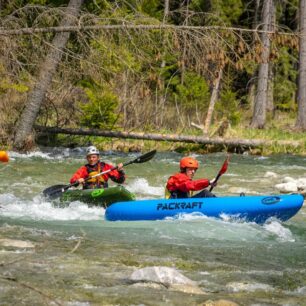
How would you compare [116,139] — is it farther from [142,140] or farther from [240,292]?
[240,292]

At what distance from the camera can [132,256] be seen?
6.79 m

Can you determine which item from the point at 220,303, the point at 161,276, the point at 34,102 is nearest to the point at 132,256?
the point at 161,276

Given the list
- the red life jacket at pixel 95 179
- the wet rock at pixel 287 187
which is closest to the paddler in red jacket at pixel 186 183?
the red life jacket at pixel 95 179

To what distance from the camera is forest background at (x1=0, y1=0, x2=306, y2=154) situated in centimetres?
1445

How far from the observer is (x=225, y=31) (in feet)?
46.9

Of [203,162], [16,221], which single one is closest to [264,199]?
[16,221]

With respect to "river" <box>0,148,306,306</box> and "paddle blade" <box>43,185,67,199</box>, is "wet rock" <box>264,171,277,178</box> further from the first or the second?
"paddle blade" <box>43,185,67,199</box>

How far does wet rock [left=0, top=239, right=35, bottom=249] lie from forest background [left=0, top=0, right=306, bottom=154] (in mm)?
7436

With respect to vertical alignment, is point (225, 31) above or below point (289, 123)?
above

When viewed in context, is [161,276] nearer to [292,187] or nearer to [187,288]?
[187,288]

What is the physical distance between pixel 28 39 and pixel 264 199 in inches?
337

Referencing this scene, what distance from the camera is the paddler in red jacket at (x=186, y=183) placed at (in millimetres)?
9241

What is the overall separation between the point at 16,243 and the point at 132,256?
3.92ft

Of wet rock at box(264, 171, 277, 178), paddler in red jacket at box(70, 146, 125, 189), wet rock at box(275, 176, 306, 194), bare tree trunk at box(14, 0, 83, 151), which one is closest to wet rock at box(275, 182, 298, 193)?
wet rock at box(275, 176, 306, 194)
